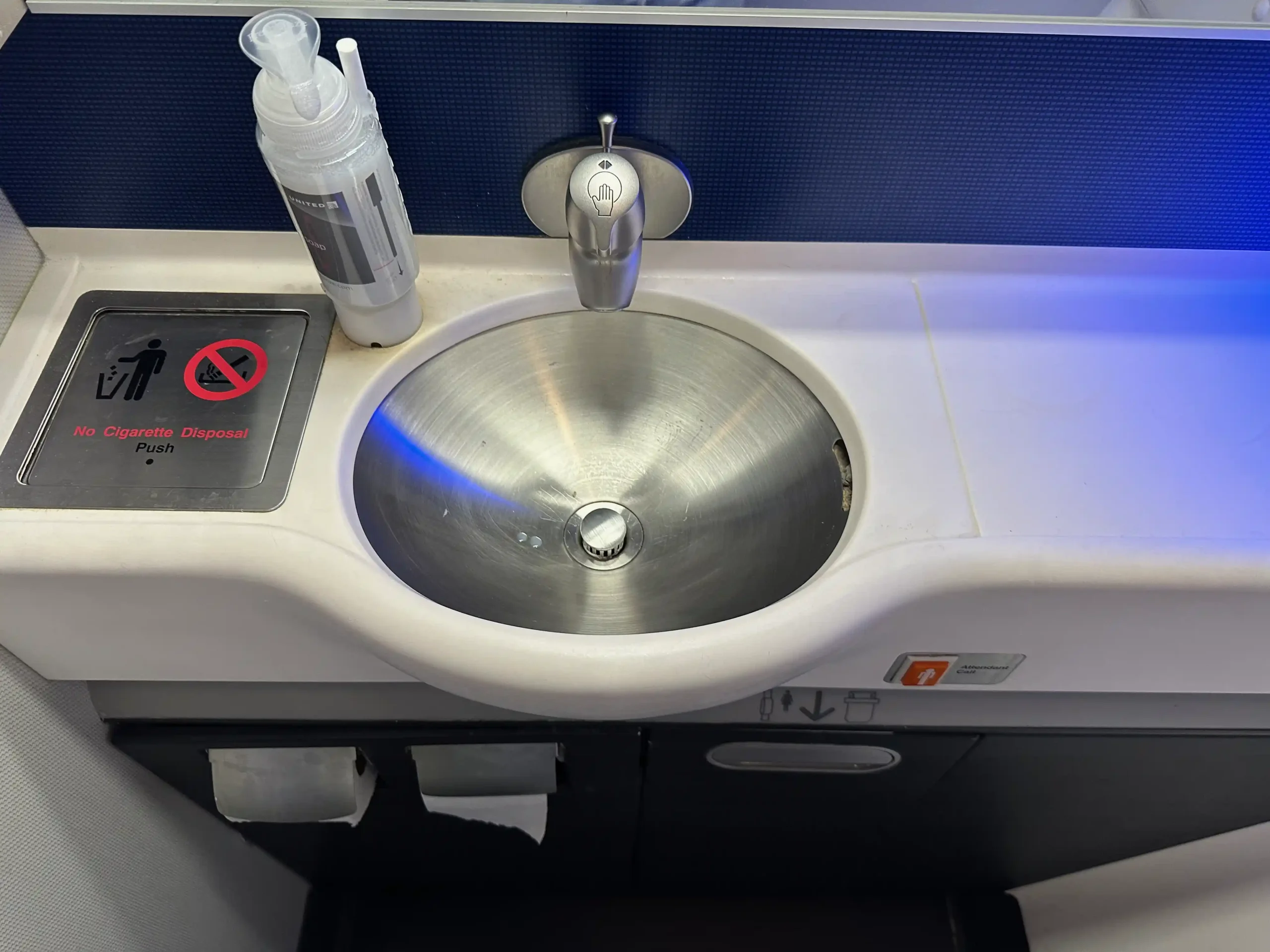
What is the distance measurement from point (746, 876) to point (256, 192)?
100 centimetres

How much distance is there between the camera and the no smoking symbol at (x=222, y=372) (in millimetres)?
729

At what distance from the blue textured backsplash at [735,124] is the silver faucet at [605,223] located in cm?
7

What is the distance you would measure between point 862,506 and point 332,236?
44 centimetres

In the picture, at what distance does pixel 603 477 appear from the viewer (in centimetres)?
84

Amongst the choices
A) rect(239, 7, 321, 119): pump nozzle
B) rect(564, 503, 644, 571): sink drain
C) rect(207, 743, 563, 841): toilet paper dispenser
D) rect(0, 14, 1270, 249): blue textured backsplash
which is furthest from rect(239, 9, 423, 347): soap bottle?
rect(207, 743, 563, 841): toilet paper dispenser

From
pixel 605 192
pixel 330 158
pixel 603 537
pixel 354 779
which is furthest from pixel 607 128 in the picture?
pixel 354 779

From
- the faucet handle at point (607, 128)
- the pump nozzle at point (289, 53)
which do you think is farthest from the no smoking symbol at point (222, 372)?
the faucet handle at point (607, 128)

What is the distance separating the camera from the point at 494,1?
70 cm

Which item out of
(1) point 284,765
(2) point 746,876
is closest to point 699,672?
(1) point 284,765

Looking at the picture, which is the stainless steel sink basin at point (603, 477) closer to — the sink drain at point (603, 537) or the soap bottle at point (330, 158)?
the sink drain at point (603, 537)

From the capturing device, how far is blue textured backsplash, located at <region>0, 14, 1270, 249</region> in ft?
2.30

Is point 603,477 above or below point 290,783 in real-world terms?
above

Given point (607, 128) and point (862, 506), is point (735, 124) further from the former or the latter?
point (862, 506)

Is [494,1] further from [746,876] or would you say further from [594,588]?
[746,876]
